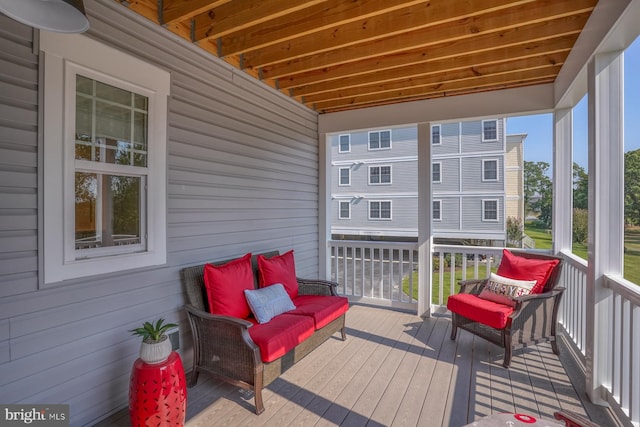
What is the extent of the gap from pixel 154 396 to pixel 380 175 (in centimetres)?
937

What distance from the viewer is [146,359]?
1.97m

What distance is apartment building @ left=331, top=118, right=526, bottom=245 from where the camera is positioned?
8727 millimetres

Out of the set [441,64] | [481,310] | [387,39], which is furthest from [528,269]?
[387,39]

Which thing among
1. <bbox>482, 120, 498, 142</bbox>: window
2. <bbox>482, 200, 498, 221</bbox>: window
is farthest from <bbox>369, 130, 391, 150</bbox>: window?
<bbox>482, 200, 498, 221</bbox>: window

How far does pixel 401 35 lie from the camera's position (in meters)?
2.94

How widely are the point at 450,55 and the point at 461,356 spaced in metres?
2.99

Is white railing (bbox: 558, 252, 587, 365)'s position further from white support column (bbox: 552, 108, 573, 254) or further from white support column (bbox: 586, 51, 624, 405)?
white support column (bbox: 586, 51, 624, 405)

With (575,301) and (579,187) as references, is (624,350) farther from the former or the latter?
(579,187)

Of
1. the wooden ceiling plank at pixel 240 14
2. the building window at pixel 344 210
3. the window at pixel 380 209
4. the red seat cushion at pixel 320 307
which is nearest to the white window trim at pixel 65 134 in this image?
the wooden ceiling plank at pixel 240 14

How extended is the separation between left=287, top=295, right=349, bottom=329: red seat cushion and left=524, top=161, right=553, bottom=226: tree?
289cm

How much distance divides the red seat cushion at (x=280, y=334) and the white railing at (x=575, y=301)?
2.60 metres

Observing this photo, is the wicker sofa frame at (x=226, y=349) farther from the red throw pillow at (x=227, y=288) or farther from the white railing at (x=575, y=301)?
the white railing at (x=575, y=301)

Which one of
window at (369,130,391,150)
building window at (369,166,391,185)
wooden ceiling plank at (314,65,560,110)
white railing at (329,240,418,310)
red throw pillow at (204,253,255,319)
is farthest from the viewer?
building window at (369,166,391,185)

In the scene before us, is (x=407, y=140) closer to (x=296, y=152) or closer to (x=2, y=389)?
(x=296, y=152)
